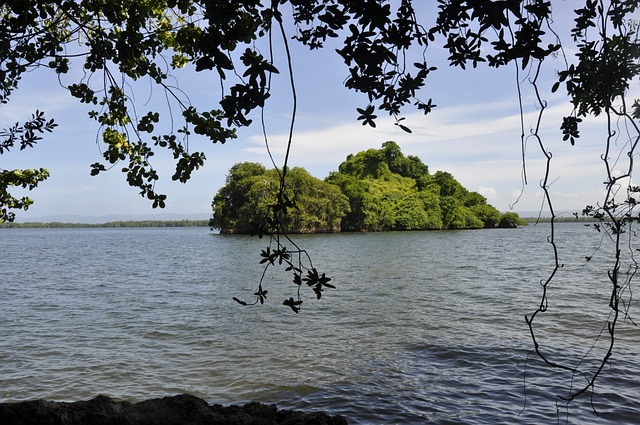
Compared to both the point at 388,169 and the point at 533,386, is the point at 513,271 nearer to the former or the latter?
the point at 533,386

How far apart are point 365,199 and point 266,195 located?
19008 millimetres

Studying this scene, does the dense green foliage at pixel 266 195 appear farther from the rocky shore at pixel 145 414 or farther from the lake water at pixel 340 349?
the rocky shore at pixel 145 414

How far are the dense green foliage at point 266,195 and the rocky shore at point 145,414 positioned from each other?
58850mm

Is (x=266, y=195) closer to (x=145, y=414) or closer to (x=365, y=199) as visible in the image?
(x=365, y=199)

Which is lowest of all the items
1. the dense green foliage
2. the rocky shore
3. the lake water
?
the lake water

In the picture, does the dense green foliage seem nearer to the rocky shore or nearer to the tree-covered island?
the tree-covered island

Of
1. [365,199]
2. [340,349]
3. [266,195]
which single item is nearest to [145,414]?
[340,349]

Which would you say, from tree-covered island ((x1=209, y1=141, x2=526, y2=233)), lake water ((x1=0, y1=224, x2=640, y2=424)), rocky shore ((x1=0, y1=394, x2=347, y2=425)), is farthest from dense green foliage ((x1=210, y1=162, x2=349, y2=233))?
rocky shore ((x1=0, y1=394, x2=347, y2=425))

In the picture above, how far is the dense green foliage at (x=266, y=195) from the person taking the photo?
64688 millimetres

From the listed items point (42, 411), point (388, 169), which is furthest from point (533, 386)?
point (388, 169)

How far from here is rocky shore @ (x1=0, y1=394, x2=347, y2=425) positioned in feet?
11.6

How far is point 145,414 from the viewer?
3.77 m

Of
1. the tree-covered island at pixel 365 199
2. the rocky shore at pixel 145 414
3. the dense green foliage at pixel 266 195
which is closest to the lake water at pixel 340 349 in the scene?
the rocky shore at pixel 145 414

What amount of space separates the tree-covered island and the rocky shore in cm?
4967
